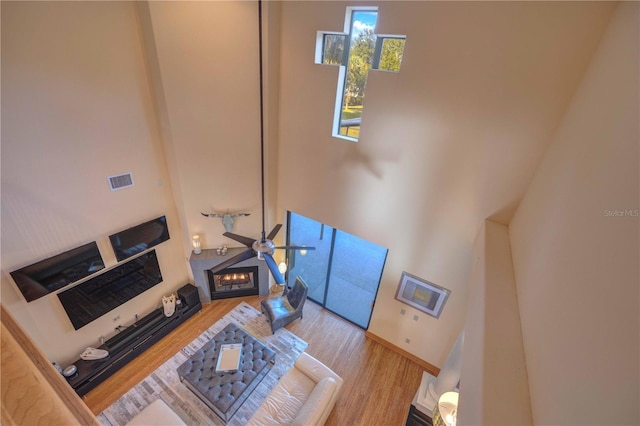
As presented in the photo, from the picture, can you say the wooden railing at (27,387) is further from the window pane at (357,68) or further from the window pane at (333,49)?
the window pane at (333,49)

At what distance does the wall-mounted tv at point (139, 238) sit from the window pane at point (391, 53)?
4.65 metres

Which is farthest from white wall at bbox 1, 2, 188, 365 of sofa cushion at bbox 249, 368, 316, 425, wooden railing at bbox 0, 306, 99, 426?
wooden railing at bbox 0, 306, 99, 426

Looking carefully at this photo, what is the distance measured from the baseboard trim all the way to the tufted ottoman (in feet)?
7.08

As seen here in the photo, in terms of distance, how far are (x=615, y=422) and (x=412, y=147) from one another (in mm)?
3676

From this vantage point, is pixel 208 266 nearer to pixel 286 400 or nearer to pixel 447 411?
pixel 286 400

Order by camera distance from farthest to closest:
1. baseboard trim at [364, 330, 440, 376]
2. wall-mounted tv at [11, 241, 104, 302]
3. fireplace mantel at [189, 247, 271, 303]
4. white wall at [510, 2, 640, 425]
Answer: fireplace mantel at [189, 247, 271, 303] < baseboard trim at [364, 330, 440, 376] < wall-mounted tv at [11, 241, 104, 302] < white wall at [510, 2, 640, 425]

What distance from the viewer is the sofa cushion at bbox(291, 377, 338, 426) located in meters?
3.90

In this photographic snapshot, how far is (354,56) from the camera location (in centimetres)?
440

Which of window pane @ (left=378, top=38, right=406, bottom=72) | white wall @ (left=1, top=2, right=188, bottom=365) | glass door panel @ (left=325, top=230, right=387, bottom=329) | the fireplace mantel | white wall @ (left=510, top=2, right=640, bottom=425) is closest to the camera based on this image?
white wall @ (left=510, top=2, right=640, bottom=425)

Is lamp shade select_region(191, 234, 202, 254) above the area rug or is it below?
above

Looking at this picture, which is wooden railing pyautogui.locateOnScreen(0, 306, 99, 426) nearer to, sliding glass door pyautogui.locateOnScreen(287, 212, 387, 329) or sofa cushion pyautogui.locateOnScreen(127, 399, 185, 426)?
sofa cushion pyautogui.locateOnScreen(127, 399, 185, 426)

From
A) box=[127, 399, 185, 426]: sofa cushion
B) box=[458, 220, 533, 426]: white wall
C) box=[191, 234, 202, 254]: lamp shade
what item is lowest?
box=[127, 399, 185, 426]: sofa cushion

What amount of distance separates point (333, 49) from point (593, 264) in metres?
4.39

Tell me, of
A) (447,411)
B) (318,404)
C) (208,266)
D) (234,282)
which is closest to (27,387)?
(447,411)
